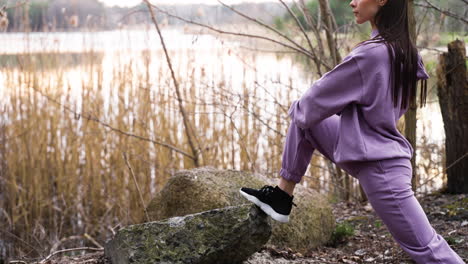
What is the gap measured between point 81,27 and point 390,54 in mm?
3751

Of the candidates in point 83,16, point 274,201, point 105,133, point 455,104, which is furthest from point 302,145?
point 83,16

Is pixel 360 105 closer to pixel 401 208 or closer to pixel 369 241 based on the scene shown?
pixel 401 208

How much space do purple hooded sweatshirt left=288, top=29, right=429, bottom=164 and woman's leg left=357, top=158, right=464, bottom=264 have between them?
52 mm

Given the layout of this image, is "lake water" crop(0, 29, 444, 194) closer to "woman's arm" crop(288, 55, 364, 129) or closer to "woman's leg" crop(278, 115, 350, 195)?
"woman's leg" crop(278, 115, 350, 195)

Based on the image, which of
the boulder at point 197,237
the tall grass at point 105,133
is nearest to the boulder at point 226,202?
the boulder at point 197,237

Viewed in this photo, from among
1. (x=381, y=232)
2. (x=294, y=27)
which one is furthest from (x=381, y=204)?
(x=294, y=27)

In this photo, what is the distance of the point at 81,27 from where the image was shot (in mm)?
5215

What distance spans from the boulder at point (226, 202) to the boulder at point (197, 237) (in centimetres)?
55

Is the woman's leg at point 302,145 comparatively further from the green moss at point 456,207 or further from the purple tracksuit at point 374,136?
the green moss at point 456,207

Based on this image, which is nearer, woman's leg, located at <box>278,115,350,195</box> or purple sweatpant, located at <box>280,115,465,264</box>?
purple sweatpant, located at <box>280,115,465,264</box>

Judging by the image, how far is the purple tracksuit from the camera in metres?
1.99

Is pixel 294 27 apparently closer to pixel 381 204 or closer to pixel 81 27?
pixel 81 27

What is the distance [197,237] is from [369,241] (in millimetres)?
1292

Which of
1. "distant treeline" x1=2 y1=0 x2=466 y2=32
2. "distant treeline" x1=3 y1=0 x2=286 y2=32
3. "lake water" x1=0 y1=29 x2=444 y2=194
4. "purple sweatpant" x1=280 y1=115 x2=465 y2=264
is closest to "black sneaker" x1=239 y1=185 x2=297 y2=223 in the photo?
"purple sweatpant" x1=280 y1=115 x2=465 y2=264
